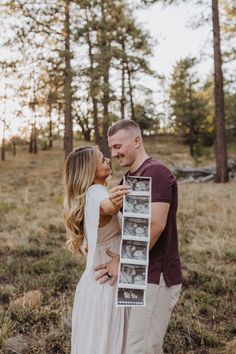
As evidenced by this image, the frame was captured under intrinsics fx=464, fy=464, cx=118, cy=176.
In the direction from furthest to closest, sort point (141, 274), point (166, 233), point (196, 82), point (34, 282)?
1. point (196, 82)
2. point (34, 282)
3. point (166, 233)
4. point (141, 274)

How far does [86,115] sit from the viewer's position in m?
43.7

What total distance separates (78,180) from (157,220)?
61 centimetres

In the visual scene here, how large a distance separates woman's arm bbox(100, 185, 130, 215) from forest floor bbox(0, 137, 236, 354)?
8.28 ft

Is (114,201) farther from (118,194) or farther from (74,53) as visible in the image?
(74,53)

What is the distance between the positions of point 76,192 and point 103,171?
230 mm

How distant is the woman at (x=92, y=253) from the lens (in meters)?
3.04

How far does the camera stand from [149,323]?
2.91m

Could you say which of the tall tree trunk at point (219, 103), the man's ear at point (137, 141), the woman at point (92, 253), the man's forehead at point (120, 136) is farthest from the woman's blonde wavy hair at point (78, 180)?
the tall tree trunk at point (219, 103)

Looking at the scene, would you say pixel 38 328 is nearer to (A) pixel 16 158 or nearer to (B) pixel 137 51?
(B) pixel 137 51

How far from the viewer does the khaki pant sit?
114 inches

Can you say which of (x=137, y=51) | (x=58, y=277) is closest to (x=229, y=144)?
(x=137, y=51)

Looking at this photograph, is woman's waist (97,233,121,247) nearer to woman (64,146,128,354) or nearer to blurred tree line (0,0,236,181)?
woman (64,146,128,354)

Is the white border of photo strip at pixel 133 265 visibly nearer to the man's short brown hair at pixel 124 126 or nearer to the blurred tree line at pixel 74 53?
the man's short brown hair at pixel 124 126

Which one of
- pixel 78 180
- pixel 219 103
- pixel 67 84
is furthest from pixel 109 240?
pixel 67 84
